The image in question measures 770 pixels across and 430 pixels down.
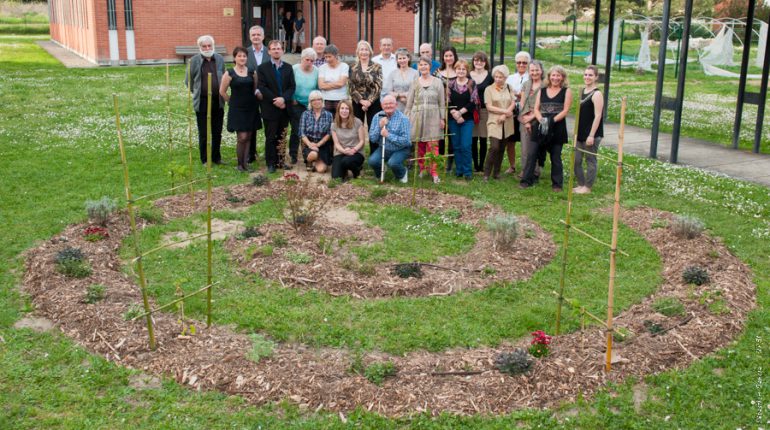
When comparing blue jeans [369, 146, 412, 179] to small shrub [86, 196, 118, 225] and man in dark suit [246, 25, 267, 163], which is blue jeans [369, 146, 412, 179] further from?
small shrub [86, 196, 118, 225]

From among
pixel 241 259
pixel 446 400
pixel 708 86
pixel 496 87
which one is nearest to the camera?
pixel 446 400

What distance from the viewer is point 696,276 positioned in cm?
700

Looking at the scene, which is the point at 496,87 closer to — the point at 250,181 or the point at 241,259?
the point at 250,181

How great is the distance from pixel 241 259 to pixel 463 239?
92.2 inches

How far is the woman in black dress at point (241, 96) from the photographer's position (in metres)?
11.2

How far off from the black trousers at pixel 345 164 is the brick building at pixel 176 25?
21.6 meters

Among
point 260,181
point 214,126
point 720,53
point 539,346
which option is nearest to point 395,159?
point 260,181

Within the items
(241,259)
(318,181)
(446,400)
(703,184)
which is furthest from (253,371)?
(703,184)

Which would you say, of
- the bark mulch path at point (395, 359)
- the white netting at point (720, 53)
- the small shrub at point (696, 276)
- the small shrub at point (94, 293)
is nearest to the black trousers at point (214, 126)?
the bark mulch path at point (395, 359)

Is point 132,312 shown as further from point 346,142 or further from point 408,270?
point 346,142

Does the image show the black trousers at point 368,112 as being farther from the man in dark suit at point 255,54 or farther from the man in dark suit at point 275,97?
the man in dark suit at point 255,54

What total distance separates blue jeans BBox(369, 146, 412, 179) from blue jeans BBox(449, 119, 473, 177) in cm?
67

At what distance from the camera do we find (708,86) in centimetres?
2555

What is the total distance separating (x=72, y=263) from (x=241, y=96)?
473 cm
